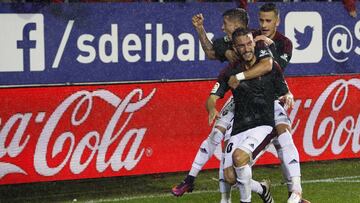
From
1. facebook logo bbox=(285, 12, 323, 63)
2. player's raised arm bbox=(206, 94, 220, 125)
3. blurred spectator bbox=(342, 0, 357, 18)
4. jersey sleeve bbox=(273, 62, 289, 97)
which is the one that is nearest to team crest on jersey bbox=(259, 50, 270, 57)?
jersey sleeve bbox=(273, 62, 289, 97)

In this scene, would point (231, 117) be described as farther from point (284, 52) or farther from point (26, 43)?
point (26, 43)

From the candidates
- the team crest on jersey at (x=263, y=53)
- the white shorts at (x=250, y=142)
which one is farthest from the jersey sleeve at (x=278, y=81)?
the white shorts at (x=250, y=142)

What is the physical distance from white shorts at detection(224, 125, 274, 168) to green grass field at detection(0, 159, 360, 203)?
1.30 m

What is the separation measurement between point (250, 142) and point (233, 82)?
55 cm

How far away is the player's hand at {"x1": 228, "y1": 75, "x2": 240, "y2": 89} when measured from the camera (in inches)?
355

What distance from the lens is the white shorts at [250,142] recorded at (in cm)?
897

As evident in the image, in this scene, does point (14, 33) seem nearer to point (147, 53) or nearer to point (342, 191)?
point (147, 53)

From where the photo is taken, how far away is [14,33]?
422 inches

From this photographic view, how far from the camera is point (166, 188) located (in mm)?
11289

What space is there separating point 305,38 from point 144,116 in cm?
249

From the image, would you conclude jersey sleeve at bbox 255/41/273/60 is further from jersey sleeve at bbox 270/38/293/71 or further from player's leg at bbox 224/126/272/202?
jersey sleeve at bbox 270/38/293/71

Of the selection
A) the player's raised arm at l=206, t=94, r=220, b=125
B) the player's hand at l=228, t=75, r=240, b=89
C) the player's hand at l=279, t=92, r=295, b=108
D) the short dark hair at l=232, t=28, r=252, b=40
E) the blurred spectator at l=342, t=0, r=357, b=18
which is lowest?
the blurred spectator at l=342, t=0, r=357, b=18

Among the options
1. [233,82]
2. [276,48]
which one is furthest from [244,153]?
[276,48]

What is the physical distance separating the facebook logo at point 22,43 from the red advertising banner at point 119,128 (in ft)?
1.01
